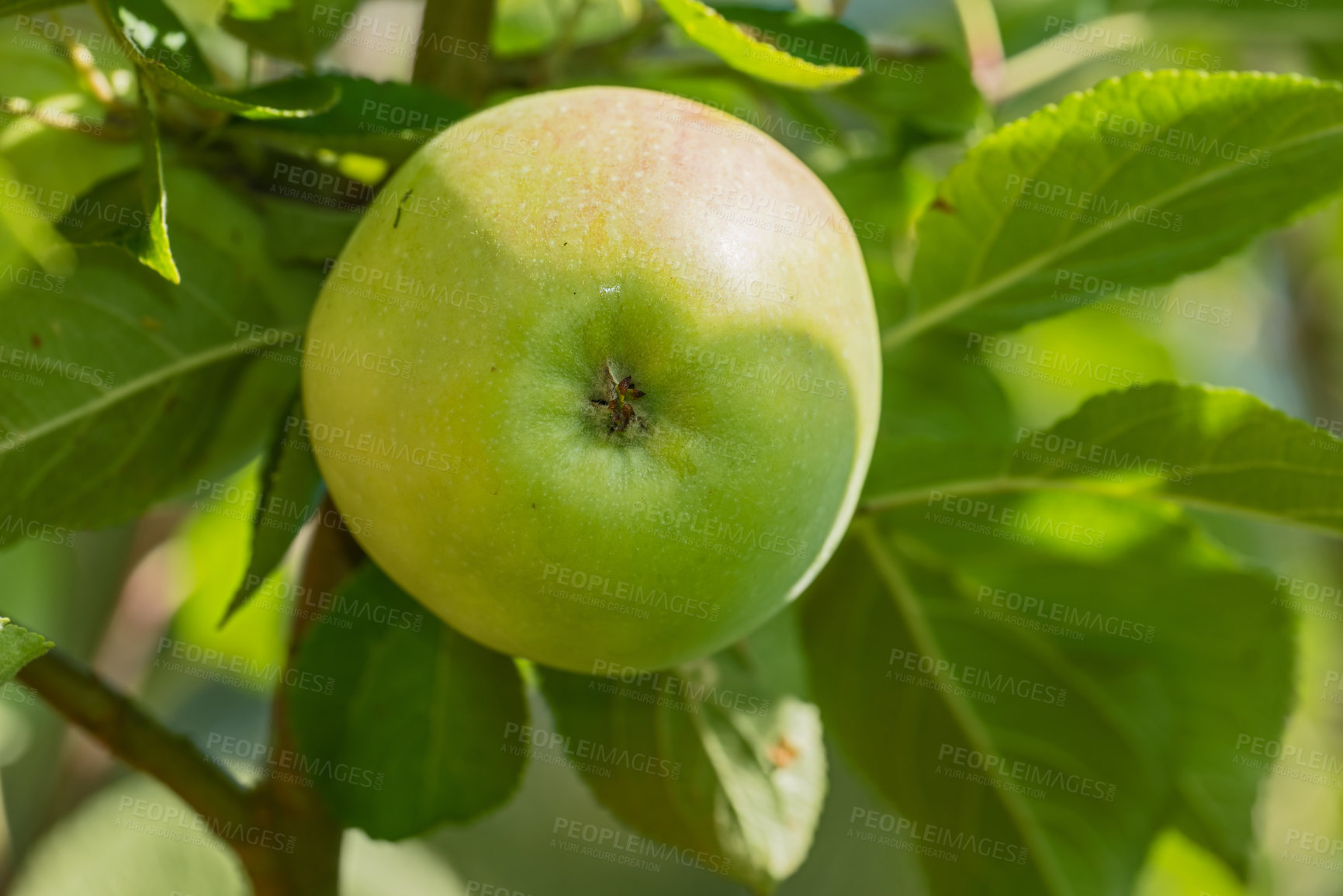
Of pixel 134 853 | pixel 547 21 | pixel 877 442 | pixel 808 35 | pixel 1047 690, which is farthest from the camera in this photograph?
pixel 134 853

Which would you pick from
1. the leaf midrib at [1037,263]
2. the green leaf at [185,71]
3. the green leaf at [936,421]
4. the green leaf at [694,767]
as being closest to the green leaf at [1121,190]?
the leaf midrib at [1037,263]

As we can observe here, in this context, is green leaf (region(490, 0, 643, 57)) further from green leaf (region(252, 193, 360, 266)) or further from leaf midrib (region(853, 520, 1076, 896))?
leaf midrib (region(853, 520, 1076, 896))

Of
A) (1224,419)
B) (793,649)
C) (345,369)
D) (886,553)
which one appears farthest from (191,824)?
(1224,419)

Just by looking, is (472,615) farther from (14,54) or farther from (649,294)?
(14,54)

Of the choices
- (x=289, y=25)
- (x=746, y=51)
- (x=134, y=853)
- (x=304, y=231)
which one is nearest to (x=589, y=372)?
(x=746, y=51)

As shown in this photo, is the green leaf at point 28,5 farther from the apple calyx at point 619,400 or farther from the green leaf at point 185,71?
the apple calyx at point 619,400

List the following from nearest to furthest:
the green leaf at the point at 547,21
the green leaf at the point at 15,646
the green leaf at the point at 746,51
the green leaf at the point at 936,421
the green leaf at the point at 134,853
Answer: the green leaf at the point at 15,646, the green leaf at the point at 746,51, the green leaf at the point at 936,421, the green leaf at the point at 547,21, the green leaf at the point at 134,853

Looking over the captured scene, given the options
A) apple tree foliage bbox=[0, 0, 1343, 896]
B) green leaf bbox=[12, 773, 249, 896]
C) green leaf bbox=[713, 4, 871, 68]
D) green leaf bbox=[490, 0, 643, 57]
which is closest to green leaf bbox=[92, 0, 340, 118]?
apple tree foliage bbox=[0, 0, 1343, 896]

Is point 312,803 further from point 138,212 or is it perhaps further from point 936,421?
point 936,421
